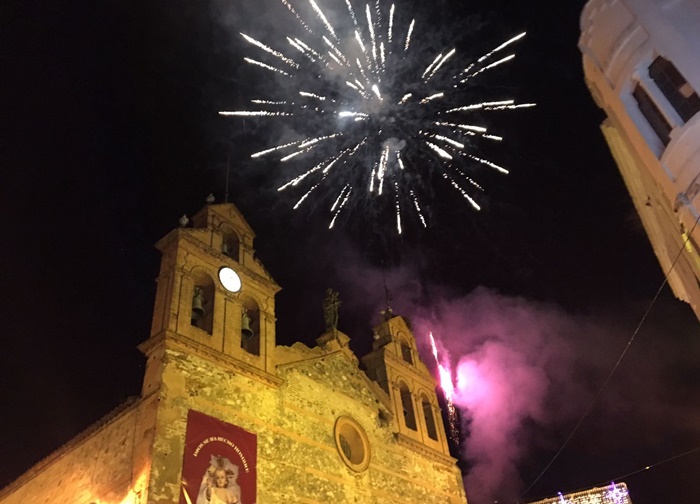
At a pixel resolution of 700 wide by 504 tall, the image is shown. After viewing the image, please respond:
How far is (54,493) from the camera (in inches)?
515

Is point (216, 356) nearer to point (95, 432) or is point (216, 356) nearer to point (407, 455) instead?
point (95, 432)

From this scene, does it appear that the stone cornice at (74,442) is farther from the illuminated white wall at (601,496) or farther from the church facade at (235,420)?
the illuminated white wall at (601,496)

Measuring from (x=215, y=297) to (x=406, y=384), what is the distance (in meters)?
9.03

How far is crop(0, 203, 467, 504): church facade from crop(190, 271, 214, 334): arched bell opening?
3 centimetres

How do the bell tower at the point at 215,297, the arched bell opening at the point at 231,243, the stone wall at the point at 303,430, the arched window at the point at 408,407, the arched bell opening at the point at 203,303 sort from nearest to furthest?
1. the stone wall at the point at 303,430
2. the bell tower at the point at 215,297
3. the arched bell opening at the point at 203,303
4. the arched bell opening at the point at 231,243
5. the arched window at the point at 408,407

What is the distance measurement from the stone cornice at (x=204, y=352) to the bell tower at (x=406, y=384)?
6.14 m

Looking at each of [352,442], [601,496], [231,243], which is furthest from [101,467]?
[601,496]

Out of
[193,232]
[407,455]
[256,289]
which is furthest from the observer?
[407,455]

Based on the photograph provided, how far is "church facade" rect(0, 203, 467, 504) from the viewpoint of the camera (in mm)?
11414

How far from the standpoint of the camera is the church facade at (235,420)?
11414 mm

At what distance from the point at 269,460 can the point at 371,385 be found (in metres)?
6.07

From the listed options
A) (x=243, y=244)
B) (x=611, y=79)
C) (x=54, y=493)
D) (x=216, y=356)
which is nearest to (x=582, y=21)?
(x=611, y=79)

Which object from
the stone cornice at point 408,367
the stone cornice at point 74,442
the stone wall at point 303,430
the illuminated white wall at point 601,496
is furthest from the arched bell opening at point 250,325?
the illuminated white wall at point 601,496

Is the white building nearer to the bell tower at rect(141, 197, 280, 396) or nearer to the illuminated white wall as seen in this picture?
the bell tower at rect(141, 197, 280, 396)
